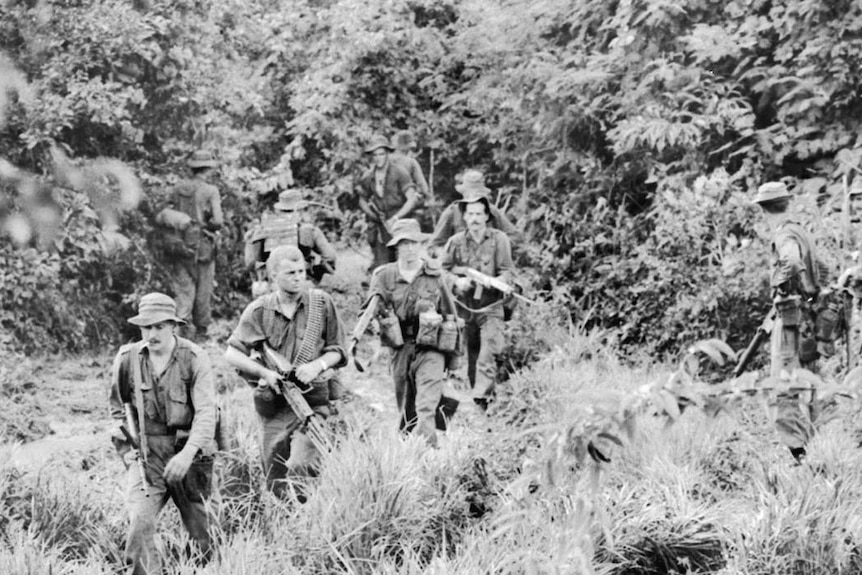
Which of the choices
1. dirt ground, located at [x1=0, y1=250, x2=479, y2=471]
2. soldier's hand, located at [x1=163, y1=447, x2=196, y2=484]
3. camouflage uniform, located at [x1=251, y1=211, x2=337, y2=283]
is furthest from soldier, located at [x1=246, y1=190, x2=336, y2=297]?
soldier's hand, located at [x1=163, y1=447, x2=196, y2=484]

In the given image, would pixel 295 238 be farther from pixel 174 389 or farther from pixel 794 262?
pixel 794 262

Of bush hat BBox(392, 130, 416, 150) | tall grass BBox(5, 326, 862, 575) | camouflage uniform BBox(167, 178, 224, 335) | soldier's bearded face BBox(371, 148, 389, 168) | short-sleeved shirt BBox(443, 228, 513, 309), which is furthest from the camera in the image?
bush hat BBox(392, 130, 416, 150)

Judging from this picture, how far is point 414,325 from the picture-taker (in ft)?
32.0

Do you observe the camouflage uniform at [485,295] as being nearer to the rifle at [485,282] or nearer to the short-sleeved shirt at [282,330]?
the rifle at [485,282]

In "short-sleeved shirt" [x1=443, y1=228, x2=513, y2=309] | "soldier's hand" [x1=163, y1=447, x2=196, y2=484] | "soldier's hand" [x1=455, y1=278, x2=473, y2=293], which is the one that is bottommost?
"soldier's hand" [x1=455, y1=278, x2=473, y2=293]

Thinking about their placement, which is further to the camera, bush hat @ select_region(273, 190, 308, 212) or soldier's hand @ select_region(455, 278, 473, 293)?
bush hat @ select_region(273, 190, 308, 212)

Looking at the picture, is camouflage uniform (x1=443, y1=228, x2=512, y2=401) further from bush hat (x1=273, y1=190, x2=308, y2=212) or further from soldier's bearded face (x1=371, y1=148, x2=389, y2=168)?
soldier's bearded face (x1=371, y1=148, x2=389, y2=168)

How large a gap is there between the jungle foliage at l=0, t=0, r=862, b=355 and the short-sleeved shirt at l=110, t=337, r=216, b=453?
6067 millimetres

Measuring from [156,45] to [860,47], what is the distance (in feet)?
24.1

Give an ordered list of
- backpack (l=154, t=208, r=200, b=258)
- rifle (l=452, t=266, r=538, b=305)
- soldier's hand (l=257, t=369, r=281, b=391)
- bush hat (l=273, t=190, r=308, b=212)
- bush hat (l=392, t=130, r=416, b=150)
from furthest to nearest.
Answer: bush hat (l=392, t=130, r=416, b=150) < backpack (l=154, t=208, r=200, b=258) < bush hat (l=273, t=190, r=308, b=212) < rifle (l=452, t=266, r=538, b=305) < soldier's hand (l=257, t=369, r=281, b=391)

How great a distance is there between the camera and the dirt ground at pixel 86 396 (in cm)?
1029

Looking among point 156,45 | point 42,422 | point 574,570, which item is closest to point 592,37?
point 156,45

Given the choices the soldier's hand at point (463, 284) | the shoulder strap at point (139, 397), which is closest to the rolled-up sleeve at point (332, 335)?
the shoulder strap at point (139, 397)

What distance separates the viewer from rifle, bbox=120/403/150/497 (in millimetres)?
7336
